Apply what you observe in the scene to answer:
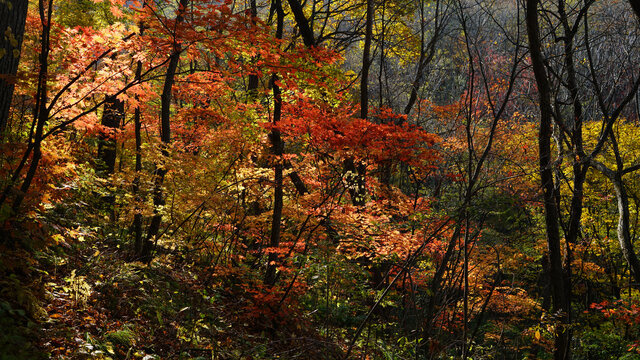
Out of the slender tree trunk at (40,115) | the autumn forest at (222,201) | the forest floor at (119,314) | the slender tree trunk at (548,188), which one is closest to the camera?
the forest floor at (119,314)

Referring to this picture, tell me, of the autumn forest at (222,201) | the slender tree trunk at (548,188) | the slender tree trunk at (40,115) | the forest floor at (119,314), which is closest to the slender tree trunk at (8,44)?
the autumn forest at (222,201)

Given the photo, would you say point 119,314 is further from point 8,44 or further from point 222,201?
point 8,44

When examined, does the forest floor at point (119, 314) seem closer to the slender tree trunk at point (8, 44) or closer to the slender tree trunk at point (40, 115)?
the slender tree trunk at point (40, 115)

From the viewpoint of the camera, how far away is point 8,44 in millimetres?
3441

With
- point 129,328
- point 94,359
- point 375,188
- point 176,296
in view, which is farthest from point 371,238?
point 94,359

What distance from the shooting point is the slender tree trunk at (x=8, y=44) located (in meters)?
3.30

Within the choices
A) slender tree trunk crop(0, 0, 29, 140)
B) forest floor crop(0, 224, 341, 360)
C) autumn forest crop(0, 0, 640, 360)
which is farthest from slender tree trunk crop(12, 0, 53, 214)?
forest floor crop(0, 224, 341, 360)

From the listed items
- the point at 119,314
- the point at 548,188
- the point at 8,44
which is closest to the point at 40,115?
the point at 8,44

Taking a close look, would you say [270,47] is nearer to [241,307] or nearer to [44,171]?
[44,171]

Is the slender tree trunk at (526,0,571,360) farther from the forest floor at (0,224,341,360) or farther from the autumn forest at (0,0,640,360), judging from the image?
the forest floor at (0,224,341,360)

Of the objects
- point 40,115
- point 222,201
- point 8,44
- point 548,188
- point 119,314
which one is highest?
point 8,44

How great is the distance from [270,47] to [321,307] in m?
5.60

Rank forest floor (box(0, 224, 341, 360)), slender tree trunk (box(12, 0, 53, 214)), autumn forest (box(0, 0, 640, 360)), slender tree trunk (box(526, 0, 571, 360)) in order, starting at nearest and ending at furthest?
1. forest floor (box(0, 224, 341, 360))
2. slender tree trunk (box(12, 0, 53, 214))
3. autumn forest (box(0, 0, 640, 360))
4. slender tree trunk (box(526, 0, 571, 360))

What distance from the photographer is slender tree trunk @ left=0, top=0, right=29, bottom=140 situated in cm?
330
